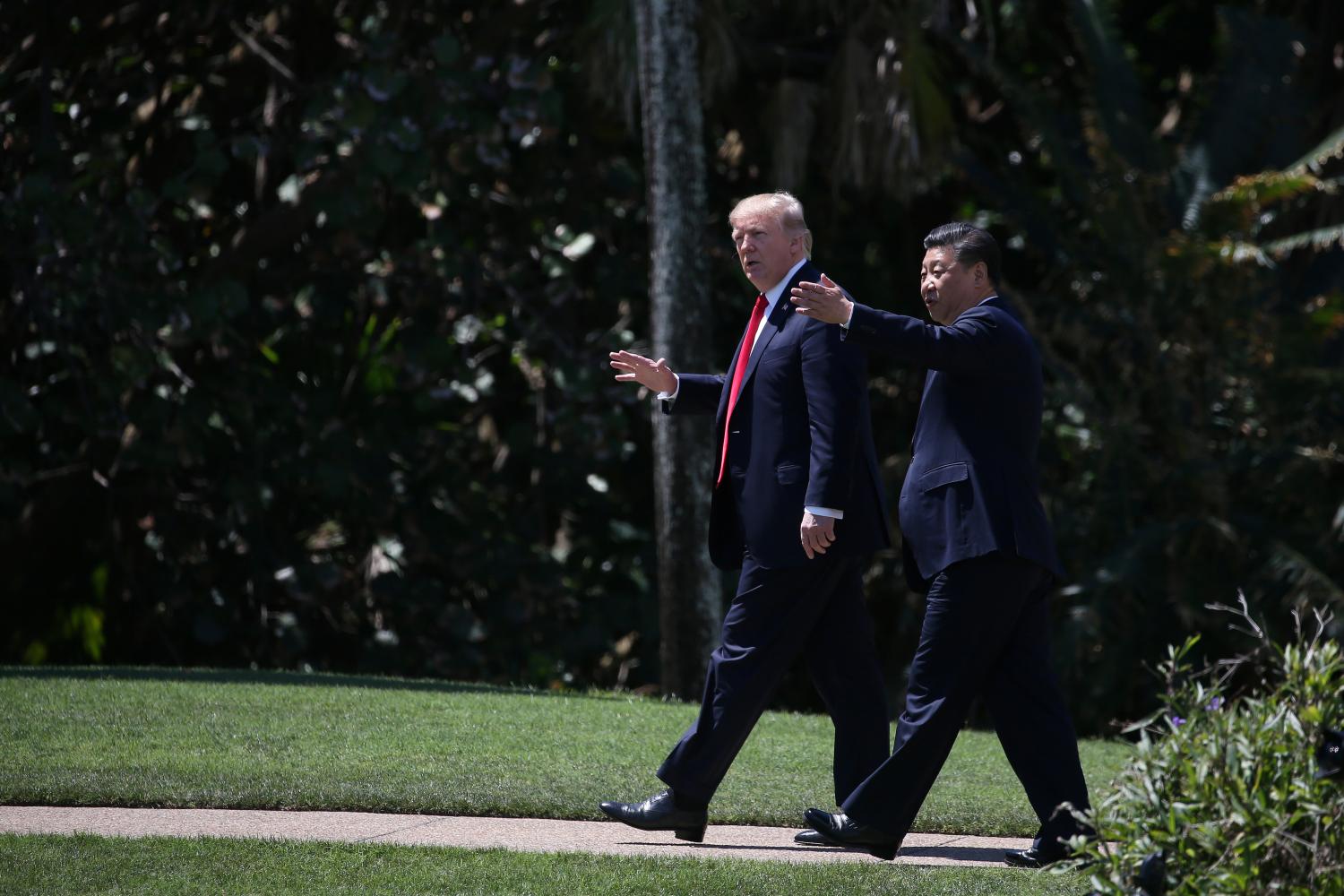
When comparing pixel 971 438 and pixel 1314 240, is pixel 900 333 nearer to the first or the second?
pixel 971 438

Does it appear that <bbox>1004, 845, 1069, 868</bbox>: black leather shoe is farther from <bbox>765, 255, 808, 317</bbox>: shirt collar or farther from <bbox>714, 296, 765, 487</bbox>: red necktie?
<bbox>765, 255, 808, 317</bbox>: shirt collar

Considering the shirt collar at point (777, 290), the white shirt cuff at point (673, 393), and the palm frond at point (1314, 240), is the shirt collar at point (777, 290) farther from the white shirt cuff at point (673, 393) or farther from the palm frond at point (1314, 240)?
the palm frond at point (1314, 240)

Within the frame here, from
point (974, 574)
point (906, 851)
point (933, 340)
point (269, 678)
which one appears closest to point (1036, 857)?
point (906, 851)

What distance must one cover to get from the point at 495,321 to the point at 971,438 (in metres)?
7.05

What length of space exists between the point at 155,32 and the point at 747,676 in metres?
8.21

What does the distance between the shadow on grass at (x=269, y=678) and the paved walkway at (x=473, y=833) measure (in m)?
2.10

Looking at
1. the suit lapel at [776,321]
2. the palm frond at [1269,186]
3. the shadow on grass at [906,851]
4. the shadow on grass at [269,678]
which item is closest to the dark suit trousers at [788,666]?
the shadow on grass at [906,851]

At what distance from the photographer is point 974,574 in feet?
14.4

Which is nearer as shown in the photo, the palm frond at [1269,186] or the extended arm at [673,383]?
the extended arm at [673,383]

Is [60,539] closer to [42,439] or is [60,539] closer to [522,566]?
[42,439]

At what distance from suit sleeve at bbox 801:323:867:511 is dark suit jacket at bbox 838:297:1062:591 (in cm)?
19

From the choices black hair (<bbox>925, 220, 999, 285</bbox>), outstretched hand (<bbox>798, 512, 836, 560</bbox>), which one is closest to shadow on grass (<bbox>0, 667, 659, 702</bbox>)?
outstretched hand (<bbox>798, 512, 836, 560</bbox>)

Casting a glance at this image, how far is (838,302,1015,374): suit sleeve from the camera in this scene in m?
4.25

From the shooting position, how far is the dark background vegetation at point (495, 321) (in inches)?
392
